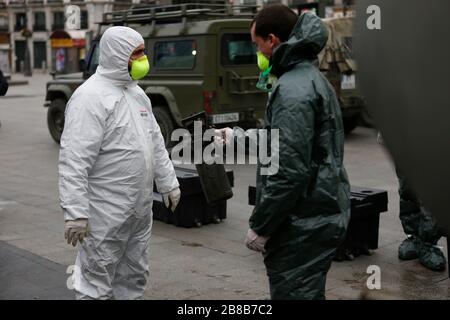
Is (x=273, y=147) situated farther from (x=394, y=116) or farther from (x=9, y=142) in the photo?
(x=9, y=142)

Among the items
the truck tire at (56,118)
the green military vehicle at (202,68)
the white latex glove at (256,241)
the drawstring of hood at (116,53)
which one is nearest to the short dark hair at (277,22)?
the white latex glove at (256,241)

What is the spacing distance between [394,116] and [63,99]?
42.7ft

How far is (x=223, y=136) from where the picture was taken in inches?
129

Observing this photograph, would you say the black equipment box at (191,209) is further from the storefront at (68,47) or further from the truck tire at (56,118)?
the storefront at (68,47)

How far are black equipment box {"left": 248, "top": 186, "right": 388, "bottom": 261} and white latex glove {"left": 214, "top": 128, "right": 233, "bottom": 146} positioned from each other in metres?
2.29

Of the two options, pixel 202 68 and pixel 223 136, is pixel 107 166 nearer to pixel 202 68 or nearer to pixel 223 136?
pixel 223 136

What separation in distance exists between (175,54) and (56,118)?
11.3 feet

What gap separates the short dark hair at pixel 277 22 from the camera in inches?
105

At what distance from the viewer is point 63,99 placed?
1316cm

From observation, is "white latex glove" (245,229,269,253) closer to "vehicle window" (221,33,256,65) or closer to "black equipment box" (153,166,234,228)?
"black equipment box" (153,166,234,228)

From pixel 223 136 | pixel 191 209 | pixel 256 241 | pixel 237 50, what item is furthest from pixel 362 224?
pixel 237 50

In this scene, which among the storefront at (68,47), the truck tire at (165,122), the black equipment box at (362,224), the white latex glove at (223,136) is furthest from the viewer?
the storefront at (68,47)

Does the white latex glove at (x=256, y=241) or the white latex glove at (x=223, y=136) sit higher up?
the white latex glove at (x=223, y=136)
